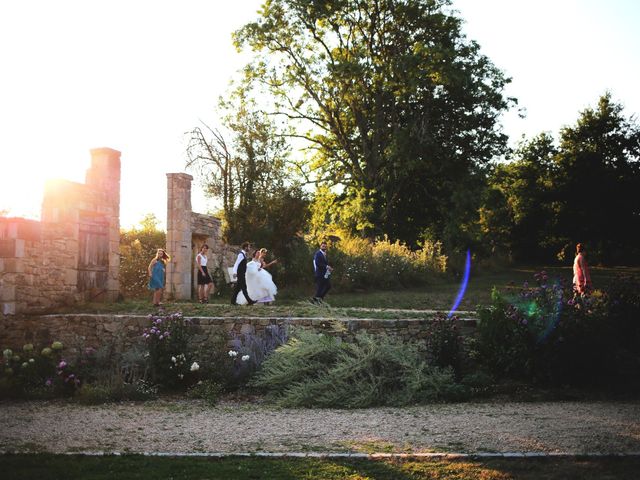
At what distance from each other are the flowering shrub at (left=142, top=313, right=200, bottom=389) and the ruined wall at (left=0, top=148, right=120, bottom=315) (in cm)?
364

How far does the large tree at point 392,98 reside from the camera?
78.5ft

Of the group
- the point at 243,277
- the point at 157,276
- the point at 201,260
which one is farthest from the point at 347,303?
the point at 157,276

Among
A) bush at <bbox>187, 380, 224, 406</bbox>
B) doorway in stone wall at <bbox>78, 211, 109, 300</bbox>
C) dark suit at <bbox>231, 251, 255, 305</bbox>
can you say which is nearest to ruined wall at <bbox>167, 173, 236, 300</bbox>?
doorway in stone wall at <bbox>78, 211, 109, 300</bbox>

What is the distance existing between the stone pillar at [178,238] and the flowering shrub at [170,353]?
241 inches

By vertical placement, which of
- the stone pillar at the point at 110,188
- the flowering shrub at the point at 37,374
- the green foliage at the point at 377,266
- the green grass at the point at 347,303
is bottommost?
the flowering shrub at the point at 37,374

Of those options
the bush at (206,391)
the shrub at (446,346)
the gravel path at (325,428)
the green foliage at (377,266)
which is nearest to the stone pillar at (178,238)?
the green foliage at (377,266)

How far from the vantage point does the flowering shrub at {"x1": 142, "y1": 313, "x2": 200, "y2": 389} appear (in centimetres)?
984

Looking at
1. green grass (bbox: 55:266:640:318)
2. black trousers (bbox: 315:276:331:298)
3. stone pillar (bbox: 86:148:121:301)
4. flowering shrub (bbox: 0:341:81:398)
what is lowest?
flowering shrub (bbox: 0:341:81:398)

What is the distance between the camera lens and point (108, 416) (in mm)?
7898

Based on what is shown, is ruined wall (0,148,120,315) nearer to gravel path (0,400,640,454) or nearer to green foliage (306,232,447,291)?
gravel path (0,400,640,454)

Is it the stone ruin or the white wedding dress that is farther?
the white wedding dress

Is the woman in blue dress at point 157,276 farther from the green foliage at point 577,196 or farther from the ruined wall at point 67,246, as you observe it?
the green foliage at point 577,196

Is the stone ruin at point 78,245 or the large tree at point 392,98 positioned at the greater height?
the large tree at point 392,98

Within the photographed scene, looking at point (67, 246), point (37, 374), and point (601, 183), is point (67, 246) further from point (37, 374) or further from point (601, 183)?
point (601, 183)
